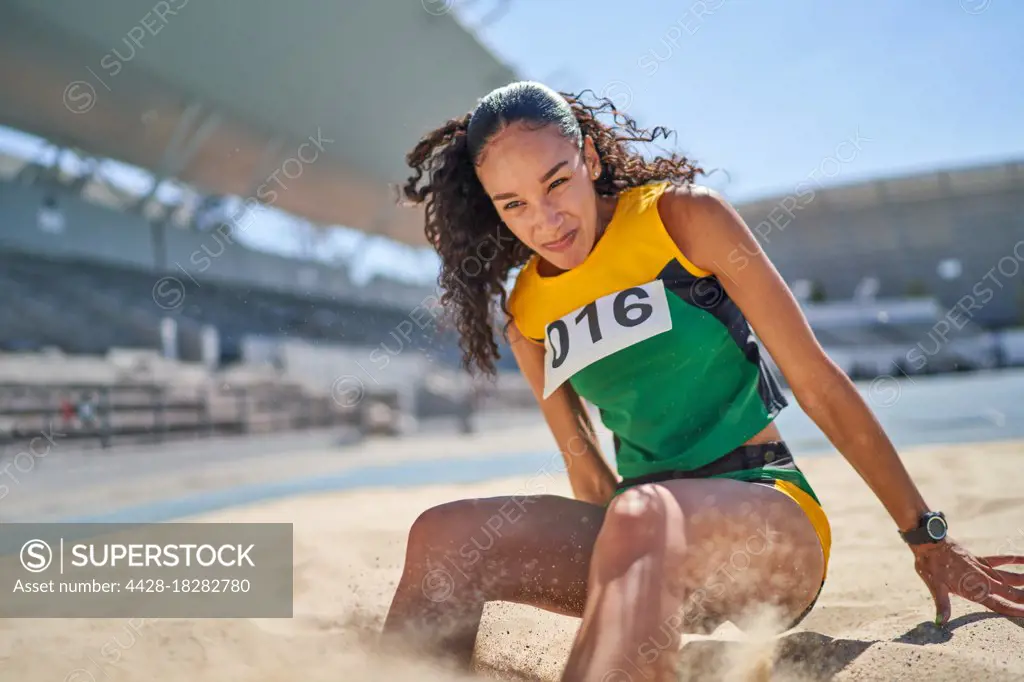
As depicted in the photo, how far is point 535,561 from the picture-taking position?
1.64m

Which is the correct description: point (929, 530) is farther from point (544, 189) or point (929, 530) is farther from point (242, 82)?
point (242, 82)

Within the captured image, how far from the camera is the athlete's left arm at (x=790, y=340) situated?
55.7 inches

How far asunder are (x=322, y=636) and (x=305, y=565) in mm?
825

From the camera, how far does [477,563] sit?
5.32 feet

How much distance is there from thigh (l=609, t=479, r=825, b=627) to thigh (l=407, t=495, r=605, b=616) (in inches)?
12.6

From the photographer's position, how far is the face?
150 centimetres

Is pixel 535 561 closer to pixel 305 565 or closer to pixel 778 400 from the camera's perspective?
pixel 778 400

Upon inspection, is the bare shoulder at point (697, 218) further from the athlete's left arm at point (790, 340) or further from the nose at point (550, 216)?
the nose at point (550, 216)

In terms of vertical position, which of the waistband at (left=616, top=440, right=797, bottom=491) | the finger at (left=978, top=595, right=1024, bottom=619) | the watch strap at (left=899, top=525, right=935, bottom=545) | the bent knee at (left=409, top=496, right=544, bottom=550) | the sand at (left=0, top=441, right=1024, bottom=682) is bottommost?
the sand at (left=0, top=441, right=1024, bottom=682)

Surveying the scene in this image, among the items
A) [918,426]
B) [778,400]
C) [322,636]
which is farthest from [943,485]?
[918,426]

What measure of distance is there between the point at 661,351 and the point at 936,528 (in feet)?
2.01

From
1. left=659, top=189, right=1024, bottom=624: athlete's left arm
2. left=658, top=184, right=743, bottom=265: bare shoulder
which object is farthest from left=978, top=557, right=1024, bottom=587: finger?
left=658, top=184, right=743, bottom=265: bare shoulder

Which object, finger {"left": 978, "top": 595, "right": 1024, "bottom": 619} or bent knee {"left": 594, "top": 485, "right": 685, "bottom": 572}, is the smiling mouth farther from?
finger {"left": 978, "top": 595, "right": 1024, "bottom": 619}

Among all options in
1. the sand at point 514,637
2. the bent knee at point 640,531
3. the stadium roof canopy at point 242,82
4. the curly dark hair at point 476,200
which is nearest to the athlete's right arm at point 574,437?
the curly dark hair at point 476,200
